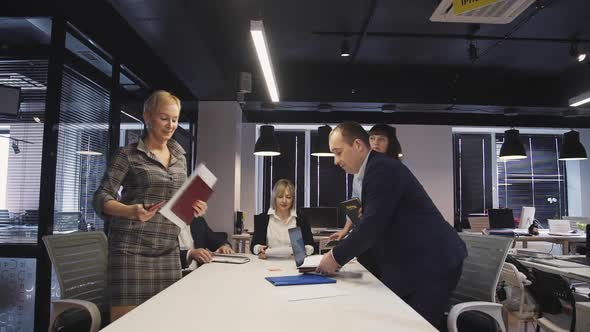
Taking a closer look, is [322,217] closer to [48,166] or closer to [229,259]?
[229,259]

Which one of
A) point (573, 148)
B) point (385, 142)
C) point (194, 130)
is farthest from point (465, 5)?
point (573, 148)

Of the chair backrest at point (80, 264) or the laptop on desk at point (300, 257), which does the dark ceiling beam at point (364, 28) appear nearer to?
the laptop on desk at point (300, 257)

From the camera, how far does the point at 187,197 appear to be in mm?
1833

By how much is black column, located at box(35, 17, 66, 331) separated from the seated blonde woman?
1.56 meters

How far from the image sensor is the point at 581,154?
7355mm

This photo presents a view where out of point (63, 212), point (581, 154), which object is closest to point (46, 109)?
point (63, 212)

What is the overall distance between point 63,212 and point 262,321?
8.48ft

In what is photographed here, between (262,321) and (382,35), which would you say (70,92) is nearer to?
(262,321)

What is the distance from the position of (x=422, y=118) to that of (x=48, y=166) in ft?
23.4

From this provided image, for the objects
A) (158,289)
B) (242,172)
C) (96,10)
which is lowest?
(158,289)

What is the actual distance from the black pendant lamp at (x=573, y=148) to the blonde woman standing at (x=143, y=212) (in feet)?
25.4

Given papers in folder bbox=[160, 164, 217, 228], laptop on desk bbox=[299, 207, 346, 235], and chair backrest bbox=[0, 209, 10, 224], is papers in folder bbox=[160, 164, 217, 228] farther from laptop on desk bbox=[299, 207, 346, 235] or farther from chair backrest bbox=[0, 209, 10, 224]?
laptop on desk bbox=[299, 207, 346, 235]

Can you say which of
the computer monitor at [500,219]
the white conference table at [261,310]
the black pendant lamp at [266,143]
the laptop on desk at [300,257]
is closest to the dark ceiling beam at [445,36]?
the black pendant lamp at [266,143]

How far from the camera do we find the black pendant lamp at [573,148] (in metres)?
7.38
